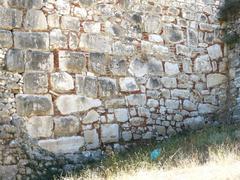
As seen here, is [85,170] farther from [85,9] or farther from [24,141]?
[85,9]

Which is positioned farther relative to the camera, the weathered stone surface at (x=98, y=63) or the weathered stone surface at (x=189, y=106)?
the weathered stone surface at (x=189, y=106)

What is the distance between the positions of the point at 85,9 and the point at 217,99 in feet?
10.7

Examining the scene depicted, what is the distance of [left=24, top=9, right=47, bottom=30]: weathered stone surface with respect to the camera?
6773mm

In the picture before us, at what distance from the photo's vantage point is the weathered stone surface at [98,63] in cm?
727

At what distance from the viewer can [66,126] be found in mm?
6887

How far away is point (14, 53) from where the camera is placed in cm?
660

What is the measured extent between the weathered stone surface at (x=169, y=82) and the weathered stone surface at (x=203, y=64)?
0.60 m

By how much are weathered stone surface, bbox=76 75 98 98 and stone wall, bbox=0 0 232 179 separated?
0.7 inches

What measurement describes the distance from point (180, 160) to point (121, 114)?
1679mm

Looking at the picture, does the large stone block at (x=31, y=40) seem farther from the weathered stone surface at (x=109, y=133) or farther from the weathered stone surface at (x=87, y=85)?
the weathered stone surface at (x=109, y=133)

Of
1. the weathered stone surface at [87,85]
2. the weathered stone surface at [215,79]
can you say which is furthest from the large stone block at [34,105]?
the weathered stone surface at [215,79]

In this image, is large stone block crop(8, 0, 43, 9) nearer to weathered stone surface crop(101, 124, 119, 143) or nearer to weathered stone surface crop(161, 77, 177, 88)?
weathered stone surface crop(101, 124, 119, 143)

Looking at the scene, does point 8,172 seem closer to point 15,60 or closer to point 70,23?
point 15,60

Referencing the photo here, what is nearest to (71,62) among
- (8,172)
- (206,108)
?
(8,172)
